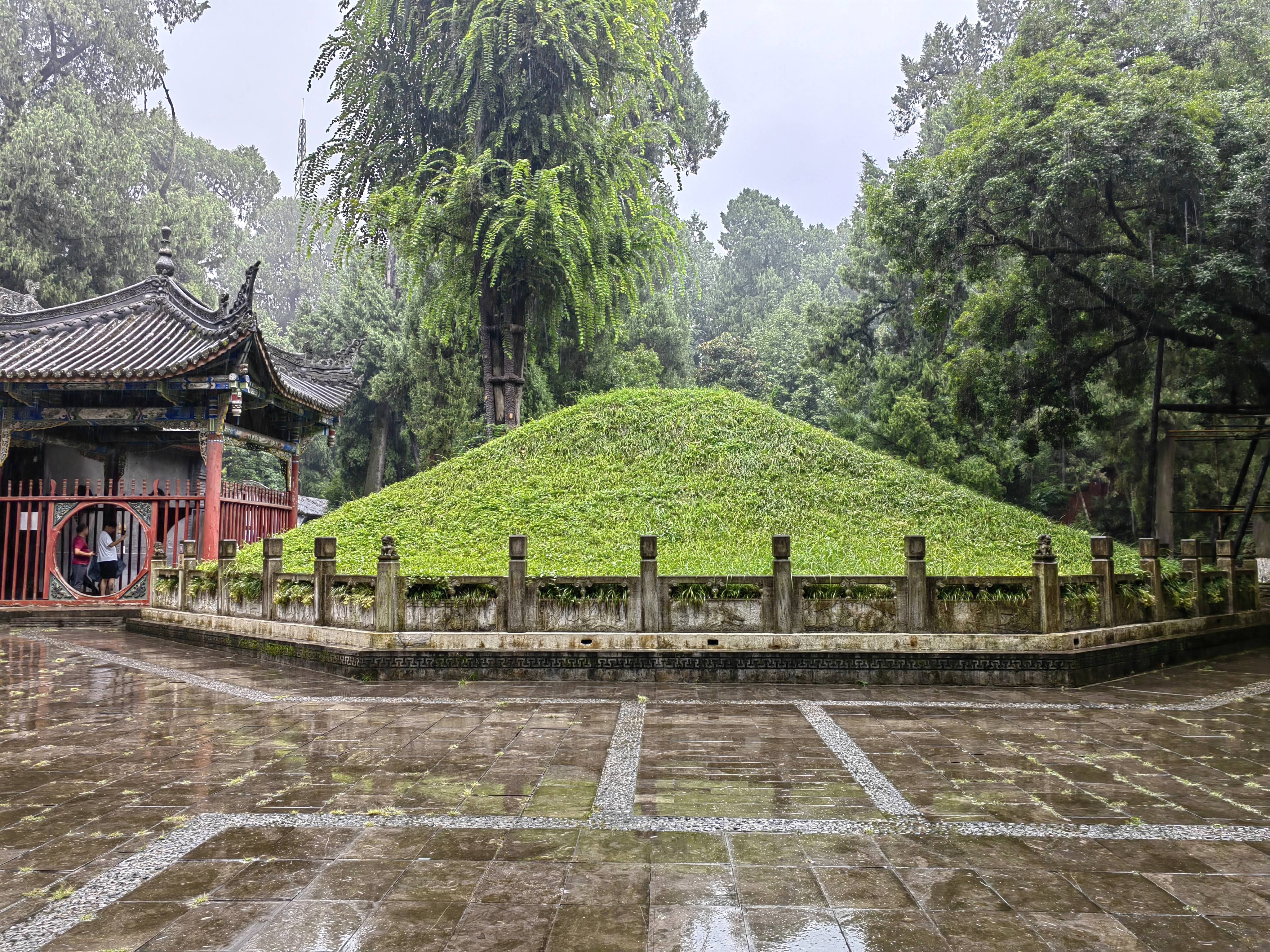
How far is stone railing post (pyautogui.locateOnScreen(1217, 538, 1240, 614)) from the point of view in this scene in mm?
11422

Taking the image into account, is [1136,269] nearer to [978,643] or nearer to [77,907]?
[978,643]

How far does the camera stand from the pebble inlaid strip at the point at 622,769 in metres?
4.37

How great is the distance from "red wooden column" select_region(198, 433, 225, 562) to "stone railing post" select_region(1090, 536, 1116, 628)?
38.3 ft

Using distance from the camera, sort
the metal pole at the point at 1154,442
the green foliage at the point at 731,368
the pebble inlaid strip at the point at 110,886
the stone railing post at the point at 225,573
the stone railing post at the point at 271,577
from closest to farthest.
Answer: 1. the pebble inlaid strip at the point at 110,886
2. the stone railing post at the point at 271,577
3. the stone railing post at the point at 225,573
4. the metal pole at the point at 1154,442
5. the green foliage at the point at 731,368

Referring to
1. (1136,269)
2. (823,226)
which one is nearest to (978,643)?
(1136,269)

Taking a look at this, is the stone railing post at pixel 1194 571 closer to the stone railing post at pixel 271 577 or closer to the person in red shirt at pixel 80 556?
the stone railing post at pixel 271 577

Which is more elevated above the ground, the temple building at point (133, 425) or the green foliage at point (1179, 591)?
the temple building at point (133, 425)

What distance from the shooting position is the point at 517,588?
8609 millimetres

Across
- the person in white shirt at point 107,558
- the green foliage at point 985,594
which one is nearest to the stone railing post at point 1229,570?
the green foliage at point 985,594

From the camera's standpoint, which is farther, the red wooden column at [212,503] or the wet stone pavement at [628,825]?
the red wooden column at [212,503]

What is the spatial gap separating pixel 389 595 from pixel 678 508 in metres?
5.39

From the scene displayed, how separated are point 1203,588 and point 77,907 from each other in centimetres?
1212

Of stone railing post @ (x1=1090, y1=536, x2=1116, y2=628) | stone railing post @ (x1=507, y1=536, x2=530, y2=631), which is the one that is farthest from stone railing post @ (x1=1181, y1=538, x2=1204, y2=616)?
stone railing post @ (x1=507, y1=536, x2=530, y2=631)

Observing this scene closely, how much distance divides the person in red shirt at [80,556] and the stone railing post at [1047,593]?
14191mm
